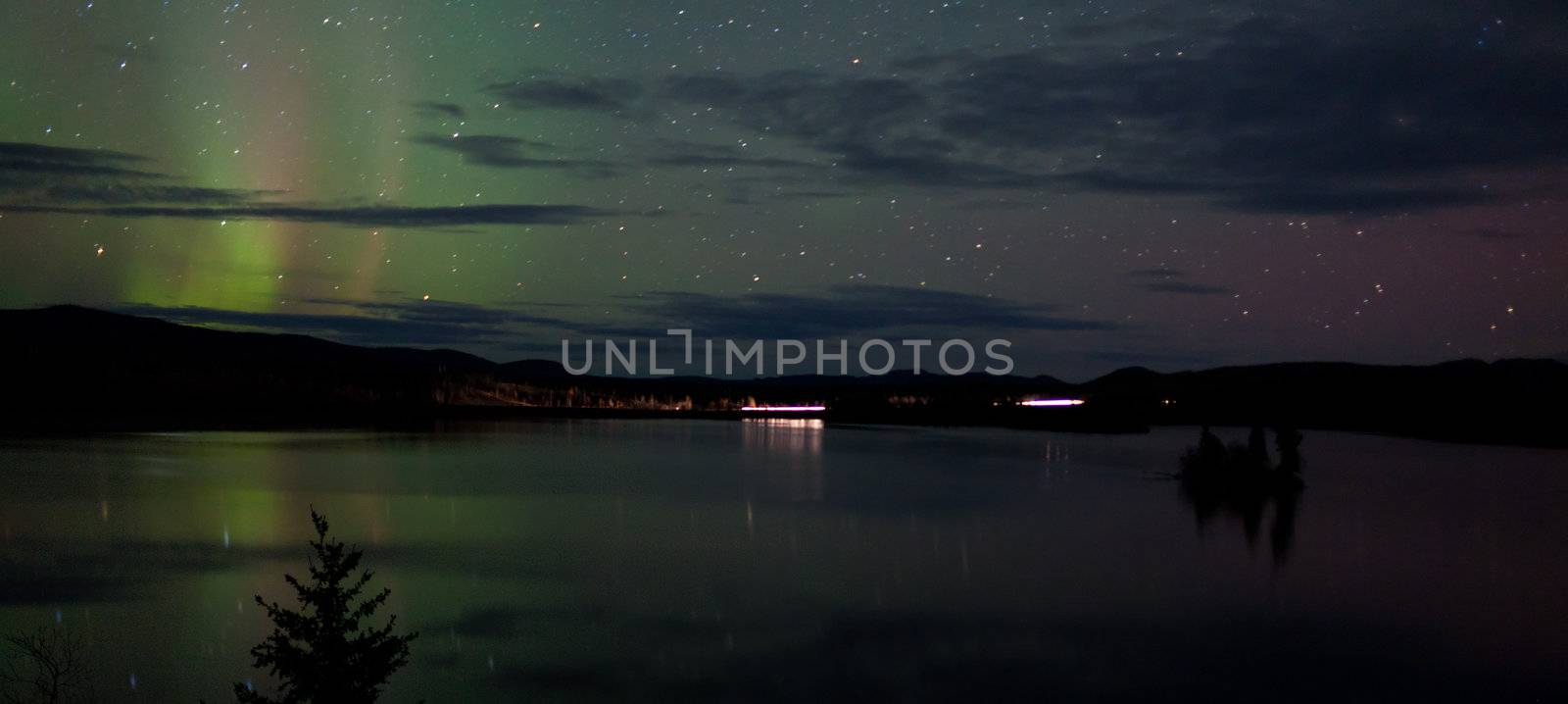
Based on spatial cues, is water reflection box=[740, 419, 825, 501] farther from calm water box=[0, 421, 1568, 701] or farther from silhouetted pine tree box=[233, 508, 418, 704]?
silhouetted pine tree box=[233, 508, 418, 704]

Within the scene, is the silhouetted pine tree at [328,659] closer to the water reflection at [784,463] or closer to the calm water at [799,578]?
the calm water at [799,578]

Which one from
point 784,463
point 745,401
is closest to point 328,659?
point 784,463

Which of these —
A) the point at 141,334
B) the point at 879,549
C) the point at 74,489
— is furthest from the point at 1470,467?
the point at 141,334

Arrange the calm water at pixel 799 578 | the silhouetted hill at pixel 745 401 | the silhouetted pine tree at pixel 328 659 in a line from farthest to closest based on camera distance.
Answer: the silhouetted hill at pixel 745 401 < the calm water at pixel 799 578 < the silhouetted pine tree at pixel 328 659

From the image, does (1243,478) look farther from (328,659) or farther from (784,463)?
(328,659)

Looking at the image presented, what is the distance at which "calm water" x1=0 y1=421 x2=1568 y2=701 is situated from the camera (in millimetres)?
8148

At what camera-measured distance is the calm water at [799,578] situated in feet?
26.7

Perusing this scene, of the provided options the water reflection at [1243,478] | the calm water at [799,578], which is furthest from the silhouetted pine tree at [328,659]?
the water reflection at [1243,478]

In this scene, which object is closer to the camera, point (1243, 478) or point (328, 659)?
point (328, 659)

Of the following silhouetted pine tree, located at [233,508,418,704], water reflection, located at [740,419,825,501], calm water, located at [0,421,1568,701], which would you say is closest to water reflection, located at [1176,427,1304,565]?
calm water, located at [0,421,1568,701]

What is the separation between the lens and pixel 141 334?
3873 inches

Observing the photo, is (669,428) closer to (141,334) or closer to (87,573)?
(87,573)

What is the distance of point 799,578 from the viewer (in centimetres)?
1144

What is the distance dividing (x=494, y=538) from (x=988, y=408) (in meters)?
38.8
